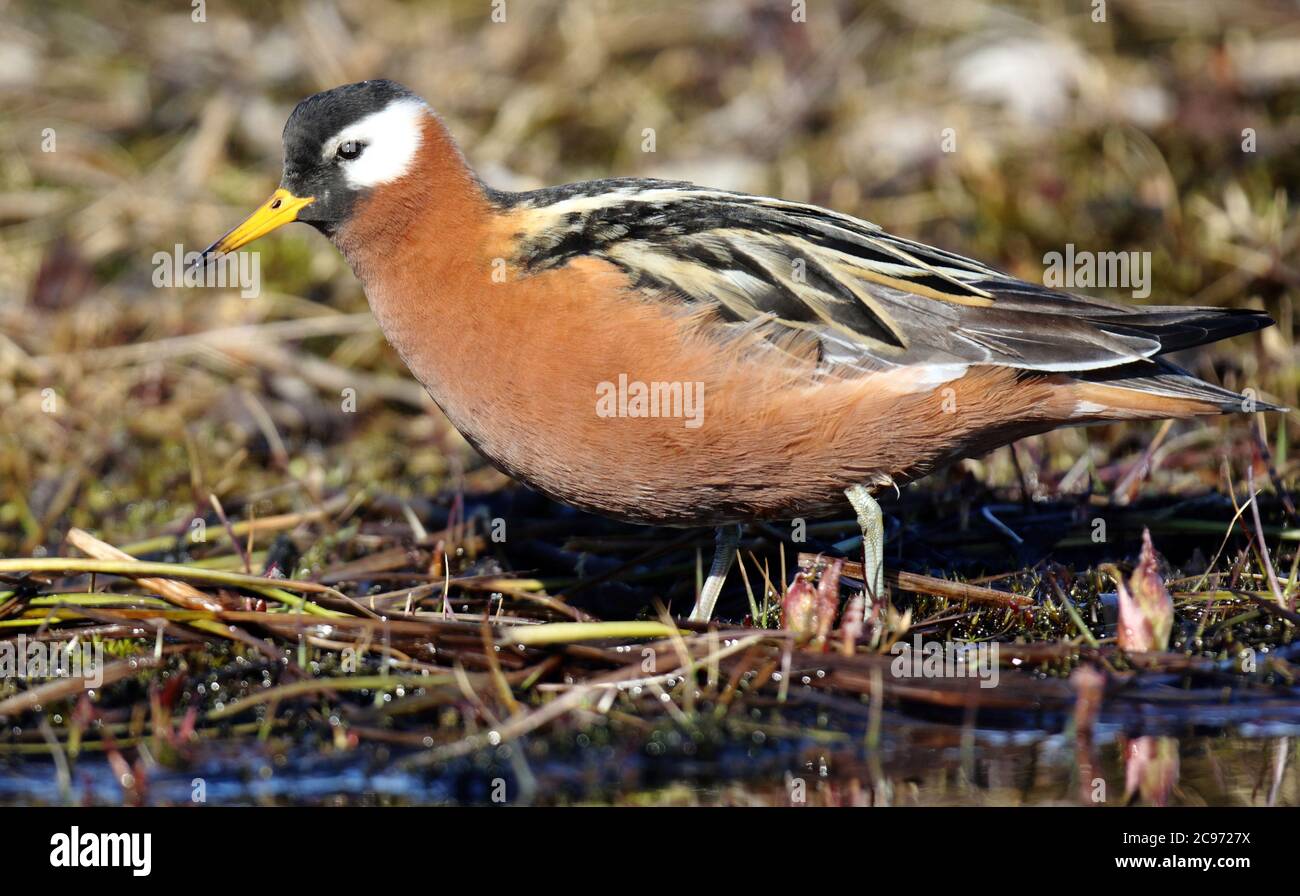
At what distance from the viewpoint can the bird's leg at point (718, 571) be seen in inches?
209

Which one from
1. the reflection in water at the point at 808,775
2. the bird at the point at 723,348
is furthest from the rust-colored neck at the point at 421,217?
the reflection in water at the point at 808,775

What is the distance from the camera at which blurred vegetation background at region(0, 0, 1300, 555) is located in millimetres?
7227

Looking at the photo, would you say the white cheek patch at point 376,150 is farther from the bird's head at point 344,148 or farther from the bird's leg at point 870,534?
the bird's leg at point 870,534

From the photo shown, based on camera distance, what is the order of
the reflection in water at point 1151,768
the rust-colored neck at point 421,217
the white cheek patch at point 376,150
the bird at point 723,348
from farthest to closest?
the white cheek patch at point 376,150, the rust-colored neck at point 421,217, the bird at point 723,348, the reflection in water at point 1151,768

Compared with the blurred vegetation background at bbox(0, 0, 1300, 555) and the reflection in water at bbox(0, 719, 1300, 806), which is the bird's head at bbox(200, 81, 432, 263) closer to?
the blurred vegetation background at bbox(0, 0, 1300, 555)

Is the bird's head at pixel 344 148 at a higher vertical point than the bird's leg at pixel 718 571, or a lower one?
higher

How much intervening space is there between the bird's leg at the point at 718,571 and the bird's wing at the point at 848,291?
906 millimetres

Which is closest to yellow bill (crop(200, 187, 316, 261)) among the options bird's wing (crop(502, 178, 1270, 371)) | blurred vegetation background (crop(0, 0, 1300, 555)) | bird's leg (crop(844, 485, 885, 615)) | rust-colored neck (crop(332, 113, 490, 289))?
rust-colored neck (crop(332, 113, 490, 289))

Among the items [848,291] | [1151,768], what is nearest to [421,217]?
[848,291]

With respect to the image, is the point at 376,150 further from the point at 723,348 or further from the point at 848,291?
the point at 848,291

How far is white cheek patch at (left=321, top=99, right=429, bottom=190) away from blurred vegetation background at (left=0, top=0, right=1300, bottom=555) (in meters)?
1.80

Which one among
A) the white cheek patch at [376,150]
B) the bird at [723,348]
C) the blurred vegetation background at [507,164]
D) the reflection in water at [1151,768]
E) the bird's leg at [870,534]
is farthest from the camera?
the blurred vegetation background at [507,164]

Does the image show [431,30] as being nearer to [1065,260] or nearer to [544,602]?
[1065,260]

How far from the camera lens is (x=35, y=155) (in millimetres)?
9586
